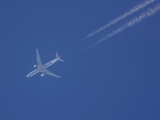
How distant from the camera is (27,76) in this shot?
9350 cm

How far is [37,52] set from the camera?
93750 mm

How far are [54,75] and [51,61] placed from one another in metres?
3.07

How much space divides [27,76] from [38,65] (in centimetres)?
291

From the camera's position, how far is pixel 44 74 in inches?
3794

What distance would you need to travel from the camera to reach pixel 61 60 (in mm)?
95125

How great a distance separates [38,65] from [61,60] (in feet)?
12.7

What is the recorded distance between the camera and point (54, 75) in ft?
318

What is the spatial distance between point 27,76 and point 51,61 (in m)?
4.74

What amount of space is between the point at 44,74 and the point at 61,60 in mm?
3897

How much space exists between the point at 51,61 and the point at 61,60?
165 centimetres

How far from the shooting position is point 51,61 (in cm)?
9500
